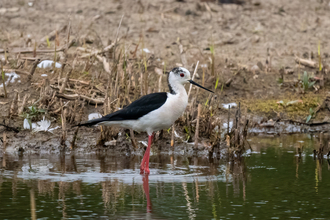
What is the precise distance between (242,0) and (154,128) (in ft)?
30.4

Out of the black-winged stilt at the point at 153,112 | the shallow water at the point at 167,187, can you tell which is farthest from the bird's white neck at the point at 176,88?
the shallow water at the point at 167,187

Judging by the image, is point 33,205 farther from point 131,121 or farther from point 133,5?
point 133,5

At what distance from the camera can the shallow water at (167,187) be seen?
505 centimetres

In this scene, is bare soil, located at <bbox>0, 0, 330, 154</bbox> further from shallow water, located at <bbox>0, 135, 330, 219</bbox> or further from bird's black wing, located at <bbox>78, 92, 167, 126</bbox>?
bird's black wing, located at <bbox>78, 92, 167, 126</bbox>

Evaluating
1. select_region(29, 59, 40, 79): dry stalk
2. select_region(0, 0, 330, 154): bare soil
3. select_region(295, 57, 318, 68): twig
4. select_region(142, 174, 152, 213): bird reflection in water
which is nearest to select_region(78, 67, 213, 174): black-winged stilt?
select_region(142, 174, 152, 213): bird reflection in water

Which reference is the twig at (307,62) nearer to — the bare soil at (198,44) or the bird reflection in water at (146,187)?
the bare soil at (198,44)

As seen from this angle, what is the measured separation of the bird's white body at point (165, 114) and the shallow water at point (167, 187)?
51 centimetres


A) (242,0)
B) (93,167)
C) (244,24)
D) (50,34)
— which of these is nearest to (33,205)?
(93,167)

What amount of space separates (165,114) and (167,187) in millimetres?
1318

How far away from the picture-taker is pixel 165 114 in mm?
7160

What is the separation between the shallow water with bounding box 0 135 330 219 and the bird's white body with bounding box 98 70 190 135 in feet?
1.67

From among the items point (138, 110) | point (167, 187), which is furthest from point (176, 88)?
point (167, 187)

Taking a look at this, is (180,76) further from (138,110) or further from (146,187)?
(146,187)

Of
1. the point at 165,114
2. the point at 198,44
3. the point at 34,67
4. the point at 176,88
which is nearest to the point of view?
the point at 165,114
